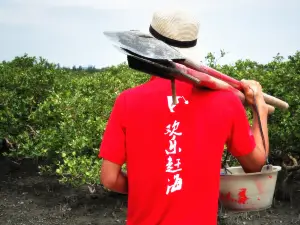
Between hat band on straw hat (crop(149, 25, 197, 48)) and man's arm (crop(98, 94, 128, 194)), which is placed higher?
hat band on straw hat (crop(149, 25, 197, 48))

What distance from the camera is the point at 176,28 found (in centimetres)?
231

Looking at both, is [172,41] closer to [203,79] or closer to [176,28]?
[176,28]

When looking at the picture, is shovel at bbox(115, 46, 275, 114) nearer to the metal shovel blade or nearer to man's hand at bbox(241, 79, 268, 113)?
the metal shovel blade

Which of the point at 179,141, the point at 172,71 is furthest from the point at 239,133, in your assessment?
the point at 172,71

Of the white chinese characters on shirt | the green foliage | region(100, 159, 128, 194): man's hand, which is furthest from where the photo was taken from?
the green foliage

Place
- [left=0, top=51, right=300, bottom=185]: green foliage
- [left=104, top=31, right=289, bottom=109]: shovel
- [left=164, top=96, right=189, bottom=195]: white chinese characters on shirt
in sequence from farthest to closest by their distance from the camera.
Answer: [left=0, top=51, right=300, bottom=185]: green foliage, [left=164, top=96, right=189, bottom=195]: white chinese characters on shirt, [left=104, top=31, right=289, bottom=109]: shovel

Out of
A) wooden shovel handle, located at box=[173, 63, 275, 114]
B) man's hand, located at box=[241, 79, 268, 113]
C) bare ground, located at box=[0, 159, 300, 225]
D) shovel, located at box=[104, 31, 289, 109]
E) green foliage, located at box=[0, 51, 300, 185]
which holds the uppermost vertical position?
shovel, located at box=[104, 31, 289, 109]

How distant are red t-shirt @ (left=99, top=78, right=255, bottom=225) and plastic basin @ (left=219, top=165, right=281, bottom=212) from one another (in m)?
0.17

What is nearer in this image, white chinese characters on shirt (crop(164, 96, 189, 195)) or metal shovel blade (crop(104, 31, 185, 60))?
metal shovel blade (crop(104, 31, 185, 60))

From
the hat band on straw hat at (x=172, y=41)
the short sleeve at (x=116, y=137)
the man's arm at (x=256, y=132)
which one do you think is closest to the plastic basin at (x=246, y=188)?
the man's arm at (x=256, y=132)

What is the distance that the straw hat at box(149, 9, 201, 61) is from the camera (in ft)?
7.55

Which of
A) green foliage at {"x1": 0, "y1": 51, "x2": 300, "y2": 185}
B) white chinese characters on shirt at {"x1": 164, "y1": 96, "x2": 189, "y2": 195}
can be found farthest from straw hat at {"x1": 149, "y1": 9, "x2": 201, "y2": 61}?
green foliage at {"x1": 0, "y1": 51, "x2": 300, "y2": 185}

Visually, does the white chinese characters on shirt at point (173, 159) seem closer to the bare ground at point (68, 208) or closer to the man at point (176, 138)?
the man at point (176, 138)

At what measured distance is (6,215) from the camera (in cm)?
822
